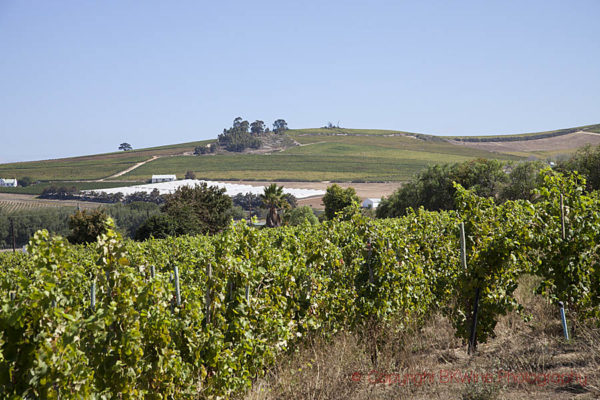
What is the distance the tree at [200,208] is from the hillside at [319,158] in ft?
247

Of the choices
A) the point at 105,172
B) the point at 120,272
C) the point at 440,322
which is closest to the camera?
the point at 120,272

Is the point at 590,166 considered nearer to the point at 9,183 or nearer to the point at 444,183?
the point at 444,183

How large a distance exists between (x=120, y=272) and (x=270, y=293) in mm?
2392

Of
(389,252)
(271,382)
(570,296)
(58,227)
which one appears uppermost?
(389,252)

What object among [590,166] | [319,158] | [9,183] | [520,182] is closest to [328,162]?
[319,158]

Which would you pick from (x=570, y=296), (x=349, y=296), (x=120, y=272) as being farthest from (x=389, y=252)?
(x=120, y=272)

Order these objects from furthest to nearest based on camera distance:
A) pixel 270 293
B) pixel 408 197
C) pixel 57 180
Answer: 1. pixel 57 180
2. pixel 408 197
3. pixel 270 293

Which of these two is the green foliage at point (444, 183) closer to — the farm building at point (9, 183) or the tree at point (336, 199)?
the tree at point (336, 199)

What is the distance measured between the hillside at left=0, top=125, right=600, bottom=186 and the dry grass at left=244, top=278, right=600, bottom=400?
116m

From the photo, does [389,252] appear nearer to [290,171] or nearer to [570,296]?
[570,296]

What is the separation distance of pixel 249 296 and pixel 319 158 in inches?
5933

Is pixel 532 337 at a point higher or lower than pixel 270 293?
lower

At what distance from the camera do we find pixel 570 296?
280 inches

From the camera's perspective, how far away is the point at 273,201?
185 feet
